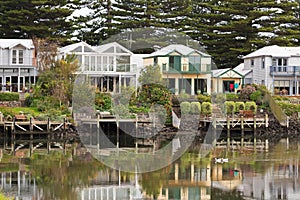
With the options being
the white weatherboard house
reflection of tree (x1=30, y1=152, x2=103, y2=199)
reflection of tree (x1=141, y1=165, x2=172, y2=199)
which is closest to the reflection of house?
reflection of tree (x1=141, y1=165, x2=172, y2=199)

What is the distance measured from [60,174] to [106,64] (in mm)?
28427

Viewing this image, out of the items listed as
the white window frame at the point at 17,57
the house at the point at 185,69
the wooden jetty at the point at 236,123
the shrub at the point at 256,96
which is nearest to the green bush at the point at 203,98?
the wooden jetty at the point at 236,123

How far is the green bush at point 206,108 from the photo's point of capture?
1819 inches

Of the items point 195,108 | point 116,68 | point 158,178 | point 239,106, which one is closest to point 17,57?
point 116,68

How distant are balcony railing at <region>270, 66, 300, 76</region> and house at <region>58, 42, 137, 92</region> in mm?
12098

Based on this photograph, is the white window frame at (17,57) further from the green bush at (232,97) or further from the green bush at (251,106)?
the green bush at (251,106)

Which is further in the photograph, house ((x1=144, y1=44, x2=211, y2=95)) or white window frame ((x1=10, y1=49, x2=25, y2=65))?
white window frame ((x1=10, y1=49, x2=25, y2=65))

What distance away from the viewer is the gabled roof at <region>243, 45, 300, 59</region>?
190ft

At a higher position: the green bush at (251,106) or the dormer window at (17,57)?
the dormer window at (17,57)

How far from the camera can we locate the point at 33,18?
61.5m

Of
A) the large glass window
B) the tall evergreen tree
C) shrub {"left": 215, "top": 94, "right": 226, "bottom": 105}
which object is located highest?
the tall evergreen tree

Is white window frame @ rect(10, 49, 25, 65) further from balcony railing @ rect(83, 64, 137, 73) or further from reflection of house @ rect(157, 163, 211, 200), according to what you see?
reflection of house @ rect(157, 163, 211, 200)

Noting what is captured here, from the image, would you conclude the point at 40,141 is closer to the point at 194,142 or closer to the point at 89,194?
the point at 194,142

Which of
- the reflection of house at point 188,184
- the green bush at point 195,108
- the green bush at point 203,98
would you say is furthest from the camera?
the green bush at point 203,98
